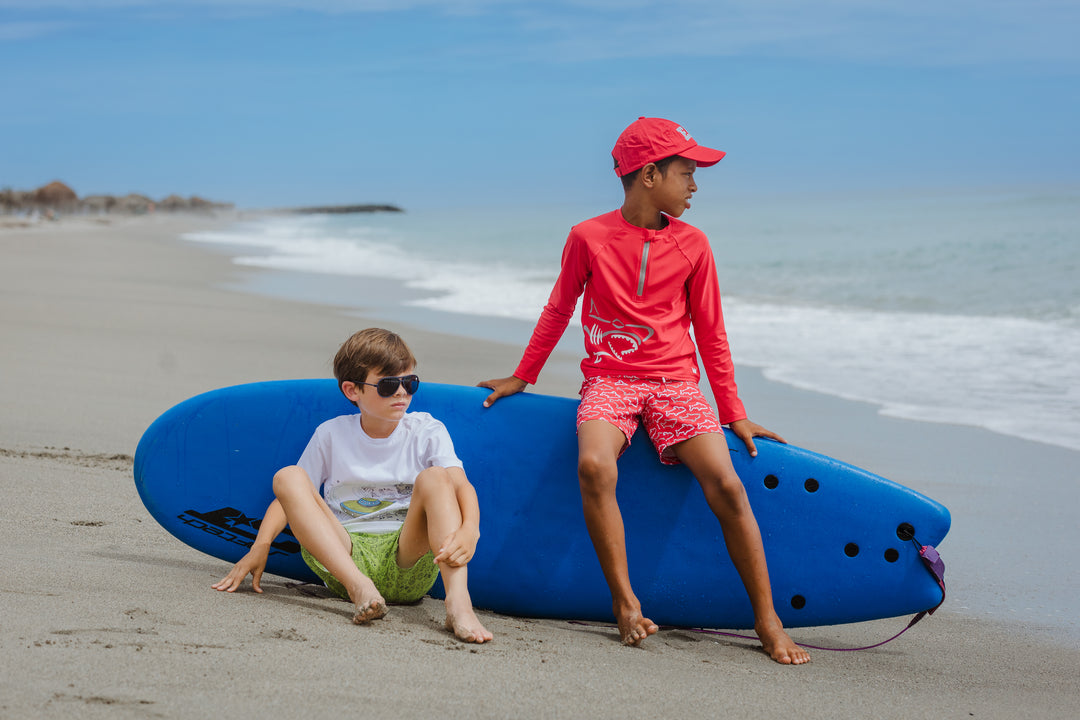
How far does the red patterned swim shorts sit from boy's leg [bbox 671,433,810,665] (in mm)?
50

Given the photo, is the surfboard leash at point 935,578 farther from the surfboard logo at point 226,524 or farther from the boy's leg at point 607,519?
the surfboard logo at point 226,524

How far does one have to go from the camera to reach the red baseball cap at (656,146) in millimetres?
2854

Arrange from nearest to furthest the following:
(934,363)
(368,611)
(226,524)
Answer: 1. (368,611)
2. (226,524)
3. (934,363)

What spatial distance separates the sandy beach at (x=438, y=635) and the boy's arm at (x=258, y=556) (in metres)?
0.05

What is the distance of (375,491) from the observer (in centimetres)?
271

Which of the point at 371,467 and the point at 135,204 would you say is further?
the point at 135,204

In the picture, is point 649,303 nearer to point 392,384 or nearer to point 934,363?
point 392,384

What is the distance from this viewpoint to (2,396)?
507 centimetres

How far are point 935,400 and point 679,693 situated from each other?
→ 14.2 ft

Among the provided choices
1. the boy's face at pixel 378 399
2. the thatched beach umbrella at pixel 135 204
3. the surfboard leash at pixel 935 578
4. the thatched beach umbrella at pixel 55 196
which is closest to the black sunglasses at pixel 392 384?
the boy's face at pixel 378 399

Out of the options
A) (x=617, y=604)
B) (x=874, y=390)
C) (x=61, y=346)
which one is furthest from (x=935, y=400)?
(x=61, y=346)

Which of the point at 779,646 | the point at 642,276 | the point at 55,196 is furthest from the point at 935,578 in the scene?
the point at 55,196

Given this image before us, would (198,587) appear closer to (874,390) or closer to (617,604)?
(617,604)

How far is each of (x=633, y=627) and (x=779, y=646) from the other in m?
0.37
